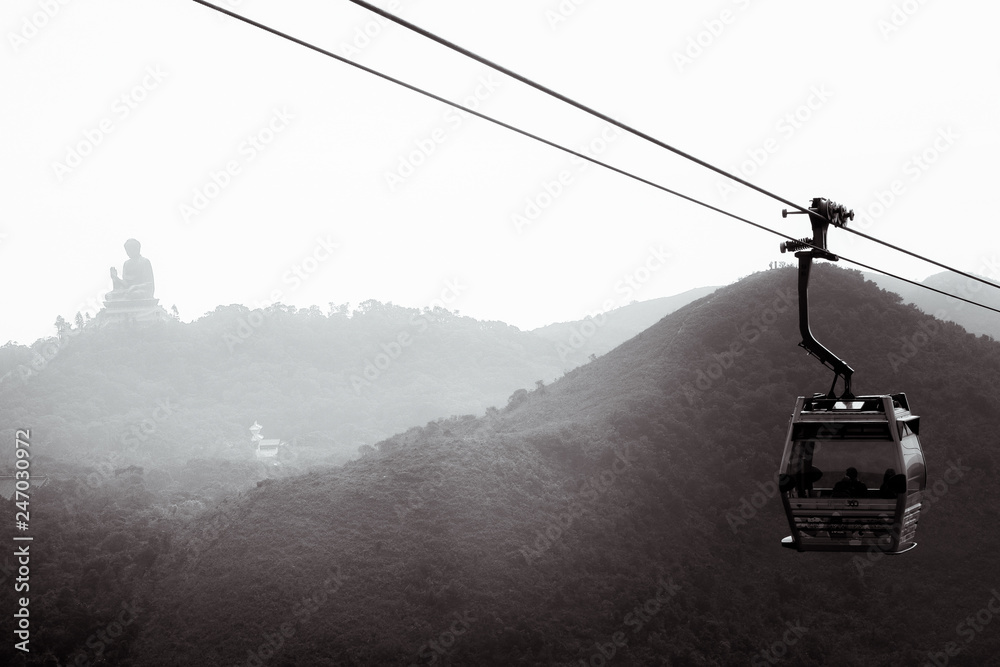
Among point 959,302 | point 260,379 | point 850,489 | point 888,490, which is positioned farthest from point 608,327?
point 888,490

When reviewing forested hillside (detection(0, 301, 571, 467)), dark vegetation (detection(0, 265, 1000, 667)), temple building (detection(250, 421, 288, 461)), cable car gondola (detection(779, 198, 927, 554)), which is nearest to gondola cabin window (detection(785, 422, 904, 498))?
cable car gondola (detection(779, 198, 927, 554))

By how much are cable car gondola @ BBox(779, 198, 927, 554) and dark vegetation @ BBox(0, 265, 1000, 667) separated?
12810mm

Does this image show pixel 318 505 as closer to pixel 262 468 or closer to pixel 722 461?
pixel 722 461

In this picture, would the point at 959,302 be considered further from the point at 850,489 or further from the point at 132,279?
the point at 132,279

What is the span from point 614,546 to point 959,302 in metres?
64.1

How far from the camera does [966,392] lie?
1366 inches

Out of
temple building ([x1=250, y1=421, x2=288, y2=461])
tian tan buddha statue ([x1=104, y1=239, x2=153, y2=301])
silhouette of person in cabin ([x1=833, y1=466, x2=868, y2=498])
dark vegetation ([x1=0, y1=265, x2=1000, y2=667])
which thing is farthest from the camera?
tian tan buddha statue ([x1=104, y1=239, x2=153, y2=301])

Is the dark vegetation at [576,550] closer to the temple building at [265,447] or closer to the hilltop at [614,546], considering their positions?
the hilltop at [614,546]

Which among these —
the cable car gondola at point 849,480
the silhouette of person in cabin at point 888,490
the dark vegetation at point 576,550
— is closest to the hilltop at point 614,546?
the dark vegetation at point 576,550

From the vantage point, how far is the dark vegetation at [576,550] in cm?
2331

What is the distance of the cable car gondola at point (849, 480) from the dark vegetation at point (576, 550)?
12.8 metres

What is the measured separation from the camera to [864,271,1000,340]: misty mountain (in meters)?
74.7

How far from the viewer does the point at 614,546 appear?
27422mm

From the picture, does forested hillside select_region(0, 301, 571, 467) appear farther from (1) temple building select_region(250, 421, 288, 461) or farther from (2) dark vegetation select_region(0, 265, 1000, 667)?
(2) dark vegetation select_region(0, 265, 1000, 667)
